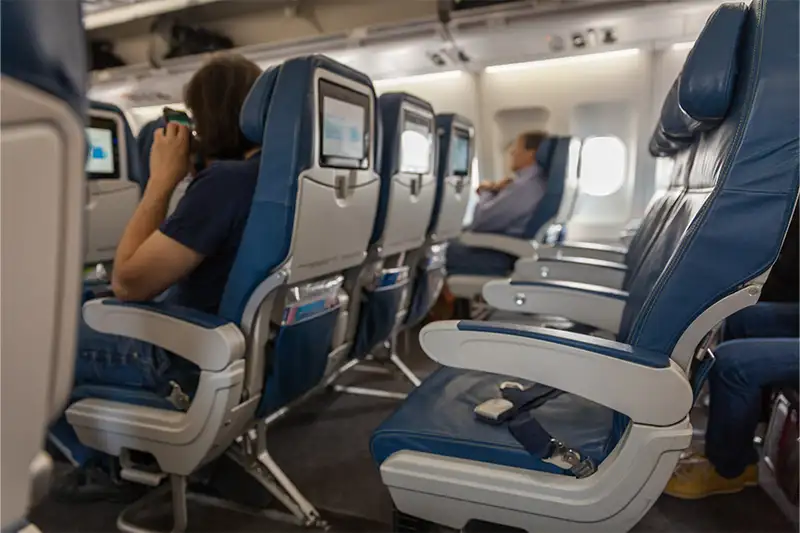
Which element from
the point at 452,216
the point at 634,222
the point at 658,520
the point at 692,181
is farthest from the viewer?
the point at 634,222

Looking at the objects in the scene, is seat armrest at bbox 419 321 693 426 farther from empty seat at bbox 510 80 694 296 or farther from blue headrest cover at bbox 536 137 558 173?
blue headrest cover at bbox 536 137 558 173

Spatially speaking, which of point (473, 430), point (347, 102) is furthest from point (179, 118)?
point (473, 430)

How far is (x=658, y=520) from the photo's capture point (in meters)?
2.32

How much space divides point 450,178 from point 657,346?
254 centimetres

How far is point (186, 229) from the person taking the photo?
1892mm

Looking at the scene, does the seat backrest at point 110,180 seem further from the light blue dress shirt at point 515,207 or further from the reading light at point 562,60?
the reading light at point 562,60

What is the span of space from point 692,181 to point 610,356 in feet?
2.49

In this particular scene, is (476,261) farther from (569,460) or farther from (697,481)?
(569,460)

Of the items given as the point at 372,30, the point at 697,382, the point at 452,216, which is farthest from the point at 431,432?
the point at 372,30

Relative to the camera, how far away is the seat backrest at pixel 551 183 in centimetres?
477

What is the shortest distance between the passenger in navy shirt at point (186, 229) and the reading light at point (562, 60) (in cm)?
527

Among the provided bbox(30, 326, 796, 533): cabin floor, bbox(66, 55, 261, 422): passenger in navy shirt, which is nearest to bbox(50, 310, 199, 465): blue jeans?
bbox(66, 55, 261, 422): passenger in navy shirt

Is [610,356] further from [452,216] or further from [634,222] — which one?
[634,222]

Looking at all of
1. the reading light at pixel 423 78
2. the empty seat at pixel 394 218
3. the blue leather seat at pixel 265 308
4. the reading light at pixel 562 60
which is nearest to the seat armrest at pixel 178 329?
the blue leather seat at pixel 265 308
